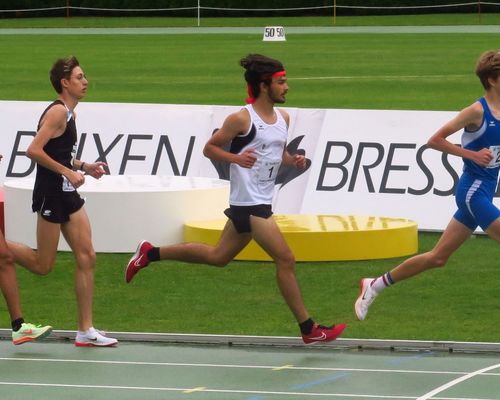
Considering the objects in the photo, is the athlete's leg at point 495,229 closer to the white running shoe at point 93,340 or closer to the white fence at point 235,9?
the white running shoe at point 93,340

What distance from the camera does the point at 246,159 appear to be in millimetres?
9914

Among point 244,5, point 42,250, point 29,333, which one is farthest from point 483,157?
point 244,5

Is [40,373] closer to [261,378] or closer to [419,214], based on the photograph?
[261,378]

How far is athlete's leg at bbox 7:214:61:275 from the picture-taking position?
10.3m

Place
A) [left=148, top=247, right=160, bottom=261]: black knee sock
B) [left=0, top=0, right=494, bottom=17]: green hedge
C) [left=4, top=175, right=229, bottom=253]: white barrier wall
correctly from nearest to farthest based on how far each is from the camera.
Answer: [left=148, top=247, right=160, bottom=261]: black knee sock, [left=4, top=175, right=229, bottom=253]: white barrier wall, [left=0, top=0, right=494, bottom=17]: green hedge

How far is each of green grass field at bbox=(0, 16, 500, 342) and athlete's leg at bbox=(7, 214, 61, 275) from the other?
80 cm

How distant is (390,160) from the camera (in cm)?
1559

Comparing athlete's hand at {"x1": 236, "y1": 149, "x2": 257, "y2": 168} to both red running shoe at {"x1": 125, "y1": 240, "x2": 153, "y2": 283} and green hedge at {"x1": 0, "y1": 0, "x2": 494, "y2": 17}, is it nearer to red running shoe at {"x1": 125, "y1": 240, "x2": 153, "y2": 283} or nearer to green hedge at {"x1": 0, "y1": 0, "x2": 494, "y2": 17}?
red running shoe at {"x1": 125, "y1": 240, "x2": 153, "y2": 283}

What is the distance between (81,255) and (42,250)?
0.33 metres

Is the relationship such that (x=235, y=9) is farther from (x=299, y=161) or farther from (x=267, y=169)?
(x=267, y=169)

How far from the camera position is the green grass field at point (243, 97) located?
11273 mm

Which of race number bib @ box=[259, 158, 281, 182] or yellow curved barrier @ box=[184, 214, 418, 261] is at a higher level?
race number bib @ box=[259, 158, 281, 182]

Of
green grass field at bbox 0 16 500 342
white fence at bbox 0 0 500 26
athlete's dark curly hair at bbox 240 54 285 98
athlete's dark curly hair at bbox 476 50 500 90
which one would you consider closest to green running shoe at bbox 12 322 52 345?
green grass field at bbox 0 16 500 342

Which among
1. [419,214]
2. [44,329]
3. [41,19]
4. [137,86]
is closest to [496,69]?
[44,329]
